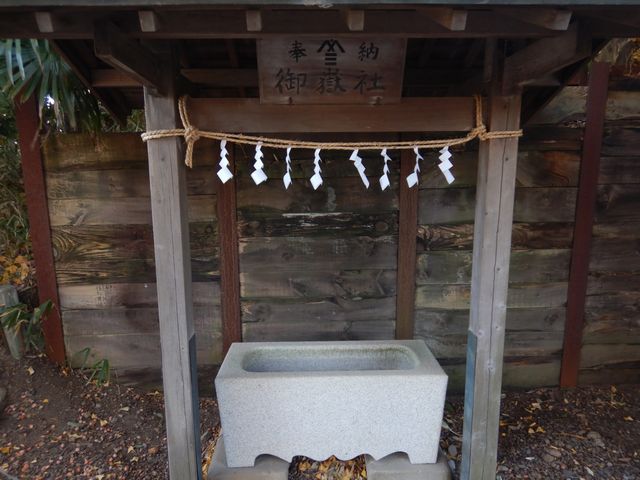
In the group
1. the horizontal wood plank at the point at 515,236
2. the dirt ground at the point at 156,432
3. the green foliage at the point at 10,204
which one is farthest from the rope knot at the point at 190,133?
the green foliage at the point at 10,204

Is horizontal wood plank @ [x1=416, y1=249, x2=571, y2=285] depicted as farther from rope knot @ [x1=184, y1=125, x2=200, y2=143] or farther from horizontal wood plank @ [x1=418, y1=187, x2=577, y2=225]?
rope knot @ [x1=184, y1=125, x2=200, y2=143]

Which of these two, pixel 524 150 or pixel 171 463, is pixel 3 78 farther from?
pixel 524 150

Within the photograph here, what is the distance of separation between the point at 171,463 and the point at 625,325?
330 centimetres

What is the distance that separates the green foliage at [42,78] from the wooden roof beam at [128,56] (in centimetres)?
100

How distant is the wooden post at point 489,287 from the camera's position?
1.88m

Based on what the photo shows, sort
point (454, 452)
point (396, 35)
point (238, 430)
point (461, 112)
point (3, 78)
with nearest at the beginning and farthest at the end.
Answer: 1. point (396, 35)
2. point (461, 112)
3. point (238, 430)
4. point (3, 78)
5. point (454, 452)

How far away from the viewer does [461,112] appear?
1905 millimetres

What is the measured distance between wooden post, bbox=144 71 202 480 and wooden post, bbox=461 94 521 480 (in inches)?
56.0

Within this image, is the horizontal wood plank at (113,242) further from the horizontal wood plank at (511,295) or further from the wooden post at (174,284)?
the horizontal wood plank at (511,295)

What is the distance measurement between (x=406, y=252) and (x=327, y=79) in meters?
1.46

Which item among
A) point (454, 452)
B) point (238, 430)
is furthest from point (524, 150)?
point (238, 430)

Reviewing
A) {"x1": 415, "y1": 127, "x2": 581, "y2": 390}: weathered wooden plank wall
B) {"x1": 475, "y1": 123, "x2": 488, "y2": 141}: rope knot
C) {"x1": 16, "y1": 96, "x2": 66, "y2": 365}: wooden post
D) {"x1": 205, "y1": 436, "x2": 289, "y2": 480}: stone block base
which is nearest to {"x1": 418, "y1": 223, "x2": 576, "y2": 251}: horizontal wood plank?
{"x1": 415, "y1": 127, "x2": 581, "y2": 390}: weathered wooden plank wall

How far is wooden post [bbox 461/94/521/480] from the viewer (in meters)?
1.88

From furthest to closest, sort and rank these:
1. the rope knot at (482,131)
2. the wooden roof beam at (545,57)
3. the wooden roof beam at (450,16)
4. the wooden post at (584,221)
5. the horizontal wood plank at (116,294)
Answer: the horizontal wood plank at (116,294)
the wooden post at (584,221)
the rope knot at (482,131)
the wooden roof beam at (545,57)
the wooden roof beam at (450,16)
